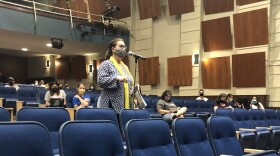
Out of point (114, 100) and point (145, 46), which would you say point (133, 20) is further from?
point (114, 100)

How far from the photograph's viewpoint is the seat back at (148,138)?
154 cm

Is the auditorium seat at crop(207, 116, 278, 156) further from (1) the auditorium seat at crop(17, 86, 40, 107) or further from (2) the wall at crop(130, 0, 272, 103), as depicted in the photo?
(2) the wall at crop(130, 0, 272, 103)

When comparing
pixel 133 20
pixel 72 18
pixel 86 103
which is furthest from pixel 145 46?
pixel 86 103

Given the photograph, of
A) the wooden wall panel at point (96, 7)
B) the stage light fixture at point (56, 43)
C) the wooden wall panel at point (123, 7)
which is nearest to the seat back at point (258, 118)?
the stage light fixture at point (56, 43)

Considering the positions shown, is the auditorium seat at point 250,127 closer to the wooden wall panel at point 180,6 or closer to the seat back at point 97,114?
the seat back at point 97,114

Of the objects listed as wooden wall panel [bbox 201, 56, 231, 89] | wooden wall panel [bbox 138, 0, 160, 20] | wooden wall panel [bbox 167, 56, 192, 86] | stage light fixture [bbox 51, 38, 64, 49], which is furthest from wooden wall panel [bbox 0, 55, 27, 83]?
wooden wall panel [bbox 201, 56, 231, 89]

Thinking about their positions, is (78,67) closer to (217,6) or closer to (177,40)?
(177,40)

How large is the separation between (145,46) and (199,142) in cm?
812

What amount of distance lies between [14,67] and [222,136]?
1209 cm

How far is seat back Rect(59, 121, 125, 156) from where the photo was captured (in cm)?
122

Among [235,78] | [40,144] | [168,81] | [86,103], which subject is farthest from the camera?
[168,81]

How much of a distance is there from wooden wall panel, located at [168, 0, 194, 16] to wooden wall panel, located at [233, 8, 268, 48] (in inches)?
54.9

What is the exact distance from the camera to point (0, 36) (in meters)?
8.24

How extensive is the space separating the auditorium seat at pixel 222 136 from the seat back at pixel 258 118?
234 cm
